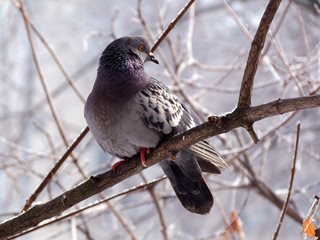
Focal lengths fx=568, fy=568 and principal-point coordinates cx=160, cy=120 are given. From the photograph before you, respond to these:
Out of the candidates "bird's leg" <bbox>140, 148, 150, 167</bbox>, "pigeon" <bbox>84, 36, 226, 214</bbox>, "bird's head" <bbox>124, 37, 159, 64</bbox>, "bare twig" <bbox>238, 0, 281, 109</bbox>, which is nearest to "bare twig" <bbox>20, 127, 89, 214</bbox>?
"pigeon" <bbox>84, 36, 226, 214</bbox>

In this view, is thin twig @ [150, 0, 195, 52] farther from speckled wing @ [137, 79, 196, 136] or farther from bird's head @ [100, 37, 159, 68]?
bird's head @ [100, 37, 159, 68]

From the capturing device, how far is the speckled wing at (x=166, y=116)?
2277 millimetres

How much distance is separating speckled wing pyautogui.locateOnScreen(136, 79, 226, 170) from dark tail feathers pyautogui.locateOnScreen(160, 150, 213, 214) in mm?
58

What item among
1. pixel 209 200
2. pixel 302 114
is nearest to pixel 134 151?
pixel 209 200

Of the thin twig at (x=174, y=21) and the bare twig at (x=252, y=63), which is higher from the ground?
the thin twig at (x=174, y=21)

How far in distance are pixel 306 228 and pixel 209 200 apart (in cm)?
71

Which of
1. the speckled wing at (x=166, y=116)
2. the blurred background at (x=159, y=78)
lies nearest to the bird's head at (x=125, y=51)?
the speckled wing at (x=166, y=116)

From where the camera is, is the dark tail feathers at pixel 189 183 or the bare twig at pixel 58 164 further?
the dark tail feathers at pixel 189 183

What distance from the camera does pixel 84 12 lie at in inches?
402

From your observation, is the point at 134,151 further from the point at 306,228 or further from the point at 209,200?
the point at 306,228

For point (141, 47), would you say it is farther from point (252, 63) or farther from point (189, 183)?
point (252, 63)

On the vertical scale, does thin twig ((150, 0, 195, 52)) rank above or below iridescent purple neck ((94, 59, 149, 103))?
below

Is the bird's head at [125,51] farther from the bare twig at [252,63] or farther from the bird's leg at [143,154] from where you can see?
the bare twig at [252,63]

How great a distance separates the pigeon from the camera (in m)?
2.33
